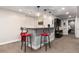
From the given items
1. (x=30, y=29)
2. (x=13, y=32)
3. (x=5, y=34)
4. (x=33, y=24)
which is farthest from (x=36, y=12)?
(x=5, y=34)

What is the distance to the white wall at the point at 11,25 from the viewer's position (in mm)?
3385

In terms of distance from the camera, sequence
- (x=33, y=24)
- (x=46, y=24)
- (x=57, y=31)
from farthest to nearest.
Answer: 1. (x=57, y=31)
2. (x=46, y=24)
3. (x=33, y=24)

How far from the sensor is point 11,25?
3418mm

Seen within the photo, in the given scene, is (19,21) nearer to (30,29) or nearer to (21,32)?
(21,32)

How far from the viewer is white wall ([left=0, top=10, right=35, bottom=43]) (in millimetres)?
3385

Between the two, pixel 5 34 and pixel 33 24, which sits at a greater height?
pixel 33 24

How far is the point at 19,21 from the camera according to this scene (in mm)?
3393

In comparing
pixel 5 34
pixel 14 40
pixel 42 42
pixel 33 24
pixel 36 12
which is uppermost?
pixel 36 12

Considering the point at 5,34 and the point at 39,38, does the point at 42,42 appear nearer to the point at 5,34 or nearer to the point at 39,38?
the point at 39,38
